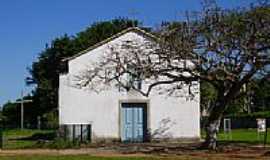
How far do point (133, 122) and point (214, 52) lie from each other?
39.9 feet

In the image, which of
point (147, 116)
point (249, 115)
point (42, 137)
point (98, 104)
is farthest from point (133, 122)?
point (249, 115)

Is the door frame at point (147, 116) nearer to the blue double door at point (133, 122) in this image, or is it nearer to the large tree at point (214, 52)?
the blue double door at point (133, 122)

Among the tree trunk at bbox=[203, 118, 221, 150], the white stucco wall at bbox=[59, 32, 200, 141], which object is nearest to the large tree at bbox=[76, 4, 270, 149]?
the tree trunk at bbox=[203, 118, 221, 150]

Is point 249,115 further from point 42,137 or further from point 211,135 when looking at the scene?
point 211,135

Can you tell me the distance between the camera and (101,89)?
37.3 metres

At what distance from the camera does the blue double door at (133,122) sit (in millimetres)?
37719

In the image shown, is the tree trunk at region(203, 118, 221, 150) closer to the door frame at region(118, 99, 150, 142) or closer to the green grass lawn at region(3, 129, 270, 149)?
the green grass lawn at region(3, 129, 270, 149)

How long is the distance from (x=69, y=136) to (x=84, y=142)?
986 millimetres

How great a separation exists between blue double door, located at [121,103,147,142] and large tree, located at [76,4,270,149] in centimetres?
652

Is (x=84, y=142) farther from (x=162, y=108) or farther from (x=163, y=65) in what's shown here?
(x=163, y=65)

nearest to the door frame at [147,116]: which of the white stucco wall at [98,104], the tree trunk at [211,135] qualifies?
the white stucco wall at [98,104]

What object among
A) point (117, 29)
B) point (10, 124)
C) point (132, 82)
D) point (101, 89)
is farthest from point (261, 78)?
point (10, 124)

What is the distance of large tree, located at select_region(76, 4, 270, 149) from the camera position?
2604cm

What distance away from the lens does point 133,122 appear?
124ft
